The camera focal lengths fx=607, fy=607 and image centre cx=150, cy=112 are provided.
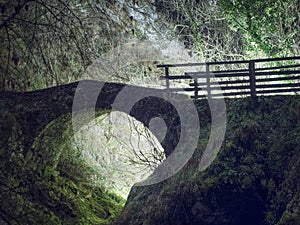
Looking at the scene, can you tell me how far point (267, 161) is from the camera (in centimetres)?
1351

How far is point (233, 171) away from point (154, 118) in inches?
147

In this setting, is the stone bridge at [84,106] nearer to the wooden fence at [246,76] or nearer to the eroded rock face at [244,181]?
the wooden fence at [246,76]

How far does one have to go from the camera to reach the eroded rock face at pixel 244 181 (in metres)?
12.9

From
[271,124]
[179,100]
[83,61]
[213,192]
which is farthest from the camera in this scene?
[179,100]

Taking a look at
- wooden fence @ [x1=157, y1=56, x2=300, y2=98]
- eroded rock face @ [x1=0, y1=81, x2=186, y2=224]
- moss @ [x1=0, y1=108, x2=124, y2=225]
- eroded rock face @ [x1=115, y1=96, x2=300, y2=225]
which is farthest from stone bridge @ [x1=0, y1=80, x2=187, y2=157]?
eroded rock face @ [x1=115, y1=96, x2=300, y2=225]

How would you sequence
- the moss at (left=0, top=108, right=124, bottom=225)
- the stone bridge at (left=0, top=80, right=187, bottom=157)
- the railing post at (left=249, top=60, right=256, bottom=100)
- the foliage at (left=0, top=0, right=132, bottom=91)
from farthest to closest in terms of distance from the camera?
1. the stone bridge at (left=0, top=80, right=187, bottom=157)
2. the railing post at (left=249, top=60, right=256, bottom=100)
3. the moss at (left=0, top=108, right=124, bottom=225)
4. the foliage at (left=0, top=0, right=132, bottom=91)

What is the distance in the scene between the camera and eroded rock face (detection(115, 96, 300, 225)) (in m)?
12.9

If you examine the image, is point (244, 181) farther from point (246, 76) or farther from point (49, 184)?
point (49, 184)

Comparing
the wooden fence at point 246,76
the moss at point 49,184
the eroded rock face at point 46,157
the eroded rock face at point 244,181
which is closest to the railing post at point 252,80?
the wooden fence at point 246,76

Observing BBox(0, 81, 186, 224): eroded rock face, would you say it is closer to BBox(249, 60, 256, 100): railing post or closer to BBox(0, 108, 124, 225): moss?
BBox(0, 108, 124, 225): moss

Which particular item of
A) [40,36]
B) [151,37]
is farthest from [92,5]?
[151,37]

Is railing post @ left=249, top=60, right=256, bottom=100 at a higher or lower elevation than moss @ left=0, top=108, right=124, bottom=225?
higher

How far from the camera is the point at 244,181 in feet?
43.4

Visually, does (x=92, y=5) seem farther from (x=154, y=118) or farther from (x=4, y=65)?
(x=154, y=118)
